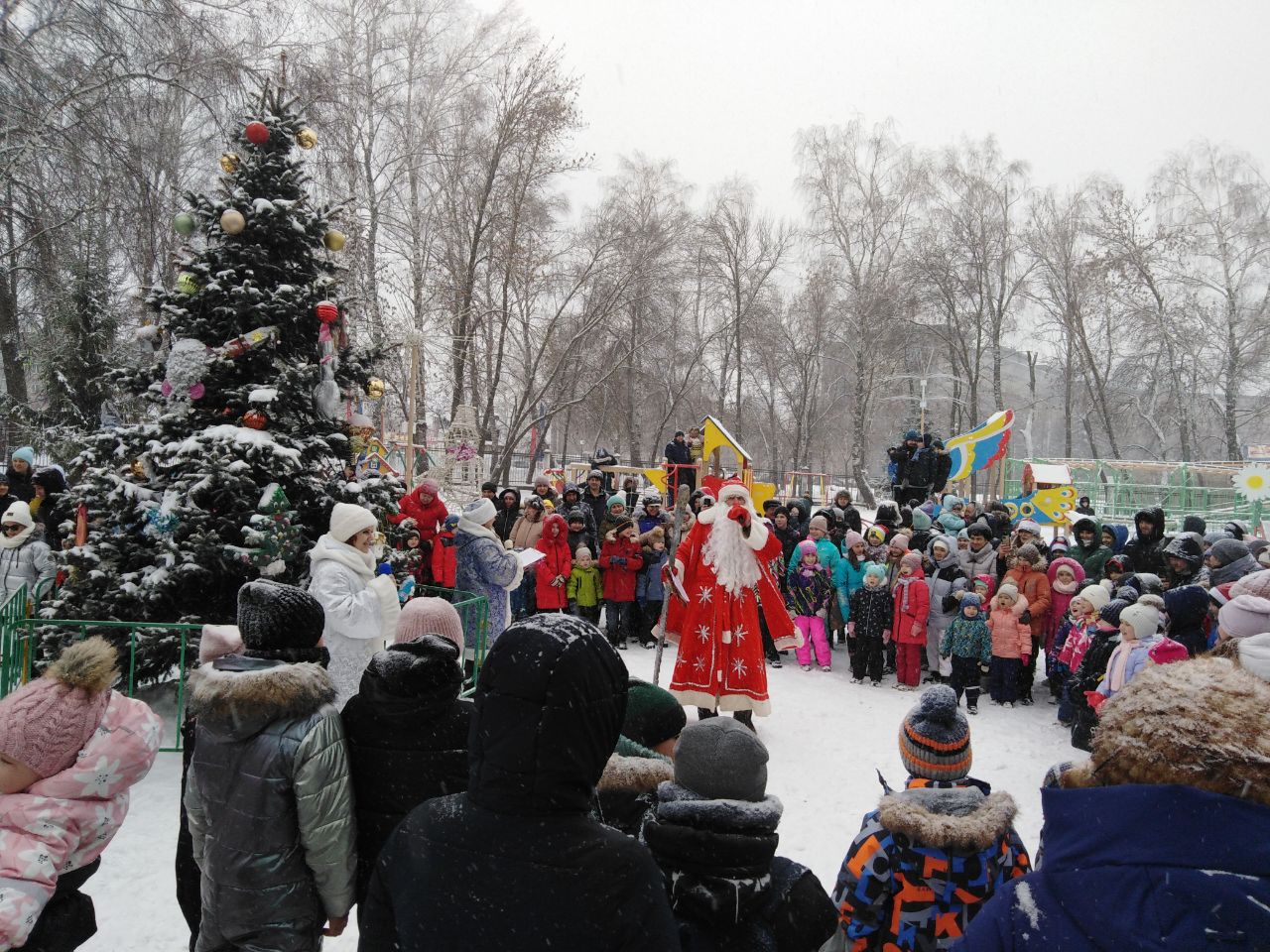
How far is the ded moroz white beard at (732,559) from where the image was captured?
6.54m

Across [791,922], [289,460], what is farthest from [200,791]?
[289,460]

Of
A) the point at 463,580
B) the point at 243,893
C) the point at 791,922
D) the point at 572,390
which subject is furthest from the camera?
the point at 572,390

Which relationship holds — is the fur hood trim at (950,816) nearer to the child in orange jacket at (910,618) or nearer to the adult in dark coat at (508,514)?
Answer: the child in orange jacket at (910,618)

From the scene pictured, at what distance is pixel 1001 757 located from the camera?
6.48 m

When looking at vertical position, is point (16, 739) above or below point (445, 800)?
below

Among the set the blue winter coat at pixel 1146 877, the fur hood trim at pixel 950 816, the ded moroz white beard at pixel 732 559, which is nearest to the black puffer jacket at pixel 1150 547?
the ded moroz white beard at pixel 732 559

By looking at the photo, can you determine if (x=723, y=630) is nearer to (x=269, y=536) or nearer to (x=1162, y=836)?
(x=269, y=536)

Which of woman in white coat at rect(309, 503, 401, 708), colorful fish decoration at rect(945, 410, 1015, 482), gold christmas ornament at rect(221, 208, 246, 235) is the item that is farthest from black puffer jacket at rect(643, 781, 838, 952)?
colorful fish decoration at rect(945, 410, 1015, 482)

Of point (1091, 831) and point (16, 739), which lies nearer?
point (1091, 831)

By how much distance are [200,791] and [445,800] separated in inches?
57.1

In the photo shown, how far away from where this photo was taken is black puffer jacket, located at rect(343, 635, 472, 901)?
8.14 ft

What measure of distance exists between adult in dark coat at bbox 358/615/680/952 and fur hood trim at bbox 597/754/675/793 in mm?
799

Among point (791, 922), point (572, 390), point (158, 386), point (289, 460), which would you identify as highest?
point (572, 390)

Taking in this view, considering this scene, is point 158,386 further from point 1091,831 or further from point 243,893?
point 1091,831
